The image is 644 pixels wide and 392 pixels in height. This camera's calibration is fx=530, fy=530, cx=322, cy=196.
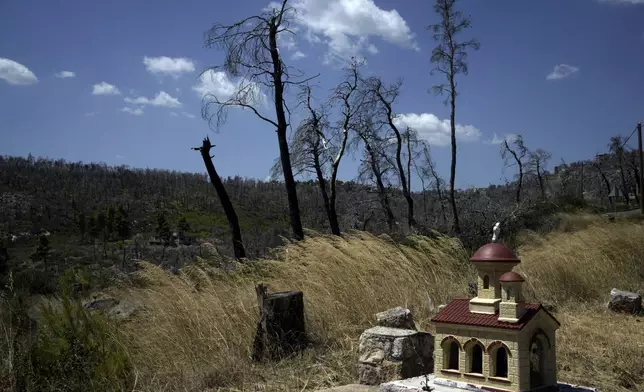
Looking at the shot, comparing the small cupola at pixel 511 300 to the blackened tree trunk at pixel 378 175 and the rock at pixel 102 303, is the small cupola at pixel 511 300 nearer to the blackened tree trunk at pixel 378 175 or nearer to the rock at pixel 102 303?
the rock at pixel 102 303

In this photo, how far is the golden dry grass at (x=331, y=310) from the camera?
441 cm

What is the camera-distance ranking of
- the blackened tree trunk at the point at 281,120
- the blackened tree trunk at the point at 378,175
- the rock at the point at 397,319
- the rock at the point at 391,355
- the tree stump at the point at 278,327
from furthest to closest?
the blackened tree trunk at the point at 378,175 < the blackened tree trunk at the point at 281,120 < the tree stump at the point at 278,327 < the rock at the point at 397,319 < the rock at the point at 391,355

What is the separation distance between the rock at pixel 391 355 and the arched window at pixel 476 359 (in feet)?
4.17

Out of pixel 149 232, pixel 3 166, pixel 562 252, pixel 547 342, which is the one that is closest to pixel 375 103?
pixel 562 252

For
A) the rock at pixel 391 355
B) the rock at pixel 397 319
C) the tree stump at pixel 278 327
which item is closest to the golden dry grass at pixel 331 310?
the tree stump at pixel 278 327

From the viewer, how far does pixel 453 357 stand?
2857 mm

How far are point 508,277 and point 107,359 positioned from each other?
3.42 m

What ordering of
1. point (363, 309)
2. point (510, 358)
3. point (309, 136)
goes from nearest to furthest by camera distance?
point (510, 358) → point (363, 309) → point (309, 136)

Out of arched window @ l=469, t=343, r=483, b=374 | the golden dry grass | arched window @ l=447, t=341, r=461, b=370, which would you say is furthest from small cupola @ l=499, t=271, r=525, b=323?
the golden dry grass

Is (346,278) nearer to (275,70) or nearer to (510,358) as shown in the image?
(510,358)

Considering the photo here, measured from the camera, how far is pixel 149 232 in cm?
5559

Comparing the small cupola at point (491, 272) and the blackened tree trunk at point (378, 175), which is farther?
the blackened tree trunk at point (378, 175)

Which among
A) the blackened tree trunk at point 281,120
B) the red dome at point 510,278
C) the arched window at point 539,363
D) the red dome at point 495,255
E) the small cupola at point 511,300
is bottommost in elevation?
the arched window at point 539,363

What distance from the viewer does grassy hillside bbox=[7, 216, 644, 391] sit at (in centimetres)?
441
